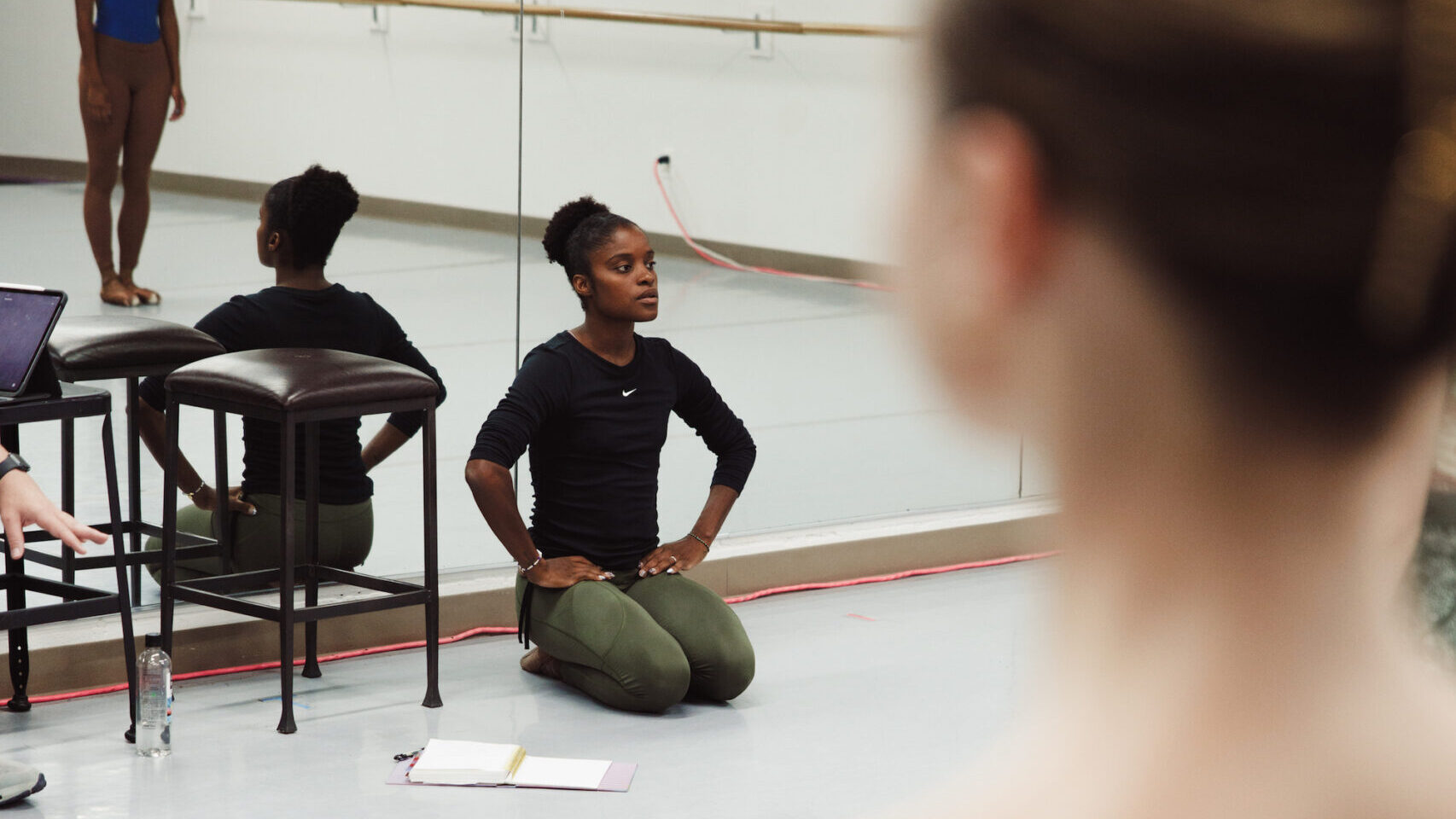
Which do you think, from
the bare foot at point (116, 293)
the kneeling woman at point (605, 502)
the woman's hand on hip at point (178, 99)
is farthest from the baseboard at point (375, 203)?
the kneeling woman at point (605, 502)

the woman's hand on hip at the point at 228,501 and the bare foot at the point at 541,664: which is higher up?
the woman's hand on hip at the point at 228,501

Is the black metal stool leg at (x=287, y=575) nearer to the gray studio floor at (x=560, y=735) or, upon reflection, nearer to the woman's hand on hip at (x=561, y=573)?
the gray studio floor at (x=560, y=735)

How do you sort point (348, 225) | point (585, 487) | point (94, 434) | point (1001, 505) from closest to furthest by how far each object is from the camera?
point (585, 487)
point (348, 225)
point (94, 434)
point (1001, 505)

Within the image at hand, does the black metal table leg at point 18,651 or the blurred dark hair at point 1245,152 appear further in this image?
the black metal table leg at point 18,651

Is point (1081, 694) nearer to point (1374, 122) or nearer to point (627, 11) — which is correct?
point (1374, 122)

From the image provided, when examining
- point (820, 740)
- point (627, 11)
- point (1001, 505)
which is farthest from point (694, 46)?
point (820, 740)

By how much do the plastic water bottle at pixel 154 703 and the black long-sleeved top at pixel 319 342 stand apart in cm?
70

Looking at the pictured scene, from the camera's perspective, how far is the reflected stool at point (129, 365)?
373cm

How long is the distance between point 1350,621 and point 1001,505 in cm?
492

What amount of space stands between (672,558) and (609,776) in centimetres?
75

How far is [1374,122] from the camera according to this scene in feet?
1.44

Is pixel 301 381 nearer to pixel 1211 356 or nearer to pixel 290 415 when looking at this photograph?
pixel 290 415

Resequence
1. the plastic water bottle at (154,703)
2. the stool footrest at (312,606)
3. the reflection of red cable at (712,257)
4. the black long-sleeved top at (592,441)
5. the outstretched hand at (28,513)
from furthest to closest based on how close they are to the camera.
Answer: the reflection of red cable at (712,257) → the black long-sleeved top at (592,441) → the stool footrest at (312,606) → the plastic water bottle at (154,703) → the outstretched hand at (28,513)

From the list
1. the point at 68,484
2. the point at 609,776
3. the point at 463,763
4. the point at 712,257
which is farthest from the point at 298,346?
the point at 712,257
